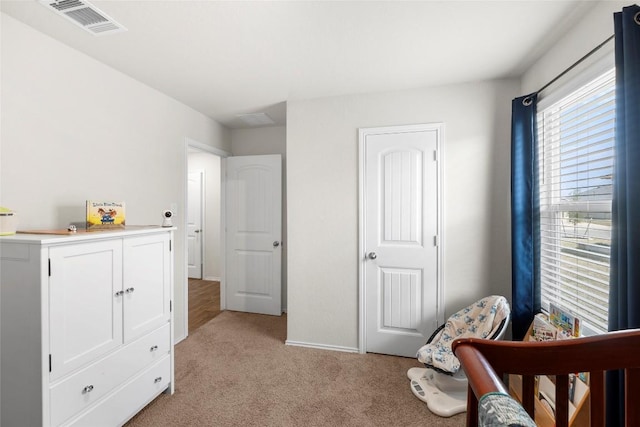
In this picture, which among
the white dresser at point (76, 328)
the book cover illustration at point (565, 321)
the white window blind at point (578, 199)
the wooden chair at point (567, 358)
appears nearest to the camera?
the wooden chair at point (567, 358)

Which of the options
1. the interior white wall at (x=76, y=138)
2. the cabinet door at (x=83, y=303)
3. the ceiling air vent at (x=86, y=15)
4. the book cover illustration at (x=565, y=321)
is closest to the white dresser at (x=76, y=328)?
the cabinet door at (x=83, y=303)

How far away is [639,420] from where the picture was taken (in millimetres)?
730

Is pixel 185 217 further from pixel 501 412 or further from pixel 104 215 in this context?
pixel 501 412

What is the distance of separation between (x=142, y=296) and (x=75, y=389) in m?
0.54

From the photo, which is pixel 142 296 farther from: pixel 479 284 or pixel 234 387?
pixel 479 284

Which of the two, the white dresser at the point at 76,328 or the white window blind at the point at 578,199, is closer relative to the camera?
the white dresser at the point at 76,328

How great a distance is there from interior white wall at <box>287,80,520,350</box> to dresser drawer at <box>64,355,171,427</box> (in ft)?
3.88

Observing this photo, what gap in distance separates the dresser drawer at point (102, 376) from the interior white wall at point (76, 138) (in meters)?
0.89

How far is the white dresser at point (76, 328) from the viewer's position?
4.42 ft

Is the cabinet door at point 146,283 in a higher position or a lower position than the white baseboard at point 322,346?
higher

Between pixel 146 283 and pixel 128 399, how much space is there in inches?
27.1

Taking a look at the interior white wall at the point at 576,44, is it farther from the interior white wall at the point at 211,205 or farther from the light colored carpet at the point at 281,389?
the interior white wall at the point at 211,205

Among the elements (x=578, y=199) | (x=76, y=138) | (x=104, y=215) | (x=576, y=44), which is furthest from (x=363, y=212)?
(x=76, y=138)

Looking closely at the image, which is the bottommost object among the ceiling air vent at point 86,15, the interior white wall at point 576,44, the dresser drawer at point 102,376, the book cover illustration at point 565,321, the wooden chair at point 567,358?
the dresser drawer at point 102,376
